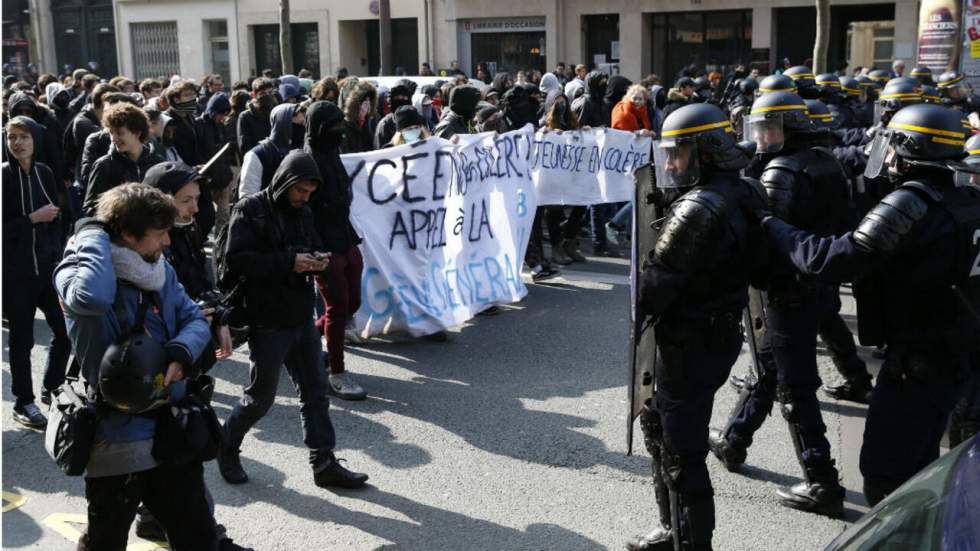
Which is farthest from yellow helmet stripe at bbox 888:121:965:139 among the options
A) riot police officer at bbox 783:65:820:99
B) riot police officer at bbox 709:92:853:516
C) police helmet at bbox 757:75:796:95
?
riot police officer at bbox 783:65:820:99

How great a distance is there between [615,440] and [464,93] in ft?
15.1

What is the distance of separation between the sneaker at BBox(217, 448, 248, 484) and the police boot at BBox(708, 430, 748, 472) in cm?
238

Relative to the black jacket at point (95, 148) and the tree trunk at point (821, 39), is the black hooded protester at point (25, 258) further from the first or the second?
the tree trunk at point (821, 39)

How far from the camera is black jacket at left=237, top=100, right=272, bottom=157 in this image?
10.4 metres

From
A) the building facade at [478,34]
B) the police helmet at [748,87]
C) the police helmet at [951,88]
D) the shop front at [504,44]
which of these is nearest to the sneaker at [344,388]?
the police helmet at [748,87]

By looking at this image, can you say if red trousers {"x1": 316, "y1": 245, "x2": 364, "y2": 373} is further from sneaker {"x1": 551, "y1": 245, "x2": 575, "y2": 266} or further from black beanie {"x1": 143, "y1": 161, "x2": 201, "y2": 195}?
sneaker {"x1": 551, "y1": 245, "x2": 575, "y2": 266}

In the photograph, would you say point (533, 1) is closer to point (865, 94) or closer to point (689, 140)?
point (865, 94)

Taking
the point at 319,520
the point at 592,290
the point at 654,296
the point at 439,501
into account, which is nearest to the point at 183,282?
the point at 319,520

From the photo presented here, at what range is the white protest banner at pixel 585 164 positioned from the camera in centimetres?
1020

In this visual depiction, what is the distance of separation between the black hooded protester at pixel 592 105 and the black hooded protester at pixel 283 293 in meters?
6.83

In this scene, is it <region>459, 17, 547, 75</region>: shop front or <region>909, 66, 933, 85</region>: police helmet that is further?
<region>459, 17, 547, 75</region>: shop front

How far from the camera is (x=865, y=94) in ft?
41.0

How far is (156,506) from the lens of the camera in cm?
372

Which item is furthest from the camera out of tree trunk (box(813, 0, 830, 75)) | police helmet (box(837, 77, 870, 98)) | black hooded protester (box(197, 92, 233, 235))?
tree trunk (box(813, 0, 830, 75))
